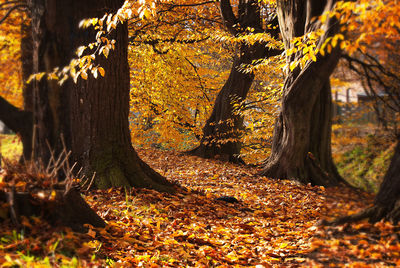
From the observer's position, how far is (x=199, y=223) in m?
4.72

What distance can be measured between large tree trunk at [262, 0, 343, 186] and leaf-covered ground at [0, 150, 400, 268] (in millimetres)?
499

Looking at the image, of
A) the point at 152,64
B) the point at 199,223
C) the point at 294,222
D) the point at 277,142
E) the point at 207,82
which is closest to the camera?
the point at 199,223

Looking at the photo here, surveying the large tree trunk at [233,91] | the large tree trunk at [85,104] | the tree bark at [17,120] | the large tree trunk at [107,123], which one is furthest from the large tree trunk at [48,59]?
the large tree trunk at [233,91]

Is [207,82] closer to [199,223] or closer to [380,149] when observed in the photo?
[199,223]

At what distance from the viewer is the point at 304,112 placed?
6.91 meters

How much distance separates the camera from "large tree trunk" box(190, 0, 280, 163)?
10797 millimetres

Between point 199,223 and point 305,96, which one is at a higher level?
point 305,96

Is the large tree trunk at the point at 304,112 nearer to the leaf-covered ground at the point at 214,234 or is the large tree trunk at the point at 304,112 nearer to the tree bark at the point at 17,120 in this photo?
the leaf-covered ground at the point at 214,234

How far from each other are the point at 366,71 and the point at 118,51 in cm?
369

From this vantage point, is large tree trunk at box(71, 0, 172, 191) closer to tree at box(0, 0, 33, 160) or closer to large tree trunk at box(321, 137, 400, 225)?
tree at box(0, 0, 33, 160)

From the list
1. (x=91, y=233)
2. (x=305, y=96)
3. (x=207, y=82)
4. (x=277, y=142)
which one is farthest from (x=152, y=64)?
(x=91, y=233)

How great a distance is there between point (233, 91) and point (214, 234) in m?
7.62

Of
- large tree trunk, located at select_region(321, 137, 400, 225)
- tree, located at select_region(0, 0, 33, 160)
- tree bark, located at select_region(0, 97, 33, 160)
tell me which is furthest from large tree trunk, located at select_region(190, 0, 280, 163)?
large tree trunk, located at select_region(321, 137, 400, 225)

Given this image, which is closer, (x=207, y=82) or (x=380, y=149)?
(x=380, y=149)
